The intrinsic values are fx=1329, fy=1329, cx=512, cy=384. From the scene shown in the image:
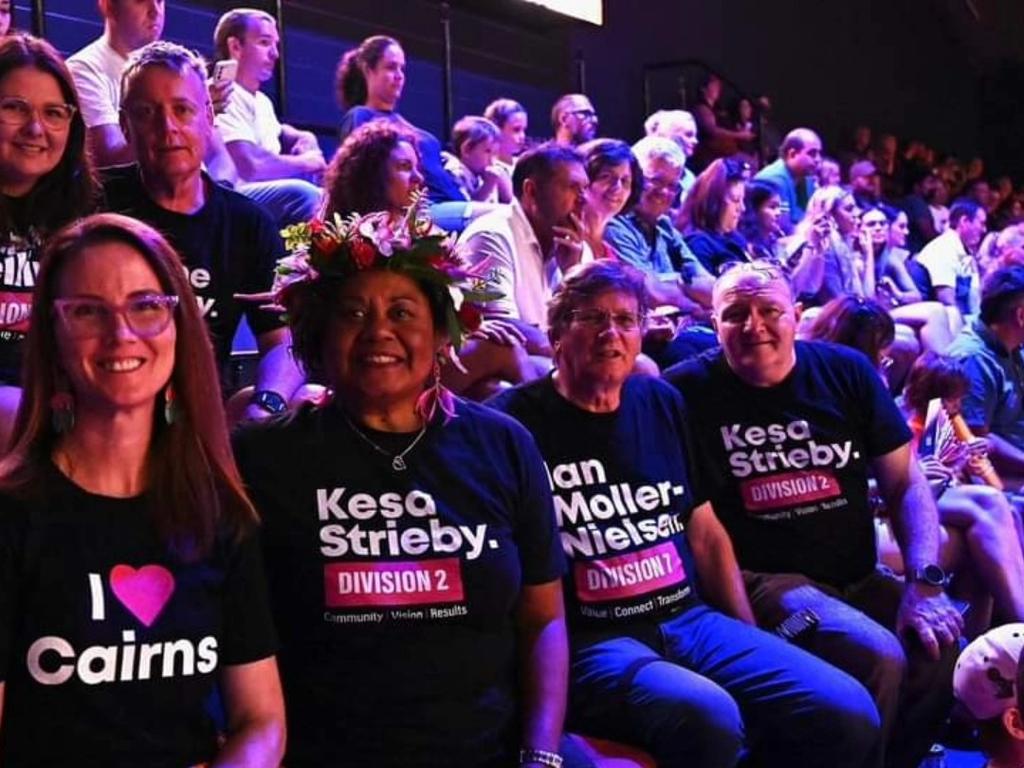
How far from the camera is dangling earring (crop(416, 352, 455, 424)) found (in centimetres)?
241

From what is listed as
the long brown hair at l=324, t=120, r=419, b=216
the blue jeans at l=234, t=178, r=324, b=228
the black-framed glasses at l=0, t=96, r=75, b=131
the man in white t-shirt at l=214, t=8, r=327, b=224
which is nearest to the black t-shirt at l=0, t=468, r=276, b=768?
the black-framed glasses at l=0, t=96, r=75, b=131

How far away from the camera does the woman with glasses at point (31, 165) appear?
262 cm

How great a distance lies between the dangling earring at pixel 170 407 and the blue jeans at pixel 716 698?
1.07m

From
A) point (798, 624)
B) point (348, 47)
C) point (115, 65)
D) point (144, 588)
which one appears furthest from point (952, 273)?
point (144, 588)

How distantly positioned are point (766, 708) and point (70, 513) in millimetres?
1481

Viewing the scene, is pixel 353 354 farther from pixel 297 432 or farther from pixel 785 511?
pixel 785 511

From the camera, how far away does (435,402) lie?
2.43m

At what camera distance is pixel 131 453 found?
1951mm

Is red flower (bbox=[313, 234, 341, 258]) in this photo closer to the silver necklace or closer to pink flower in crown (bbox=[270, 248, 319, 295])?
pink flower in crown (bbox=[270, 248, 319, 295])

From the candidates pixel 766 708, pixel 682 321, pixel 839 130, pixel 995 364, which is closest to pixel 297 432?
pixel 766 708

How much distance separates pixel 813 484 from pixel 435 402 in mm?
1228

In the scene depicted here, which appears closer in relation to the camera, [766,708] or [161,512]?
[161,512]

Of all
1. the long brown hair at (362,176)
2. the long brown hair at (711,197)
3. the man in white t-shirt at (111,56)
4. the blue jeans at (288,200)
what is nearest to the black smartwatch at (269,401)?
the long brown hair at (362,176)

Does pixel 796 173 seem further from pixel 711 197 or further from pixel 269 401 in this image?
pixel 269 401
